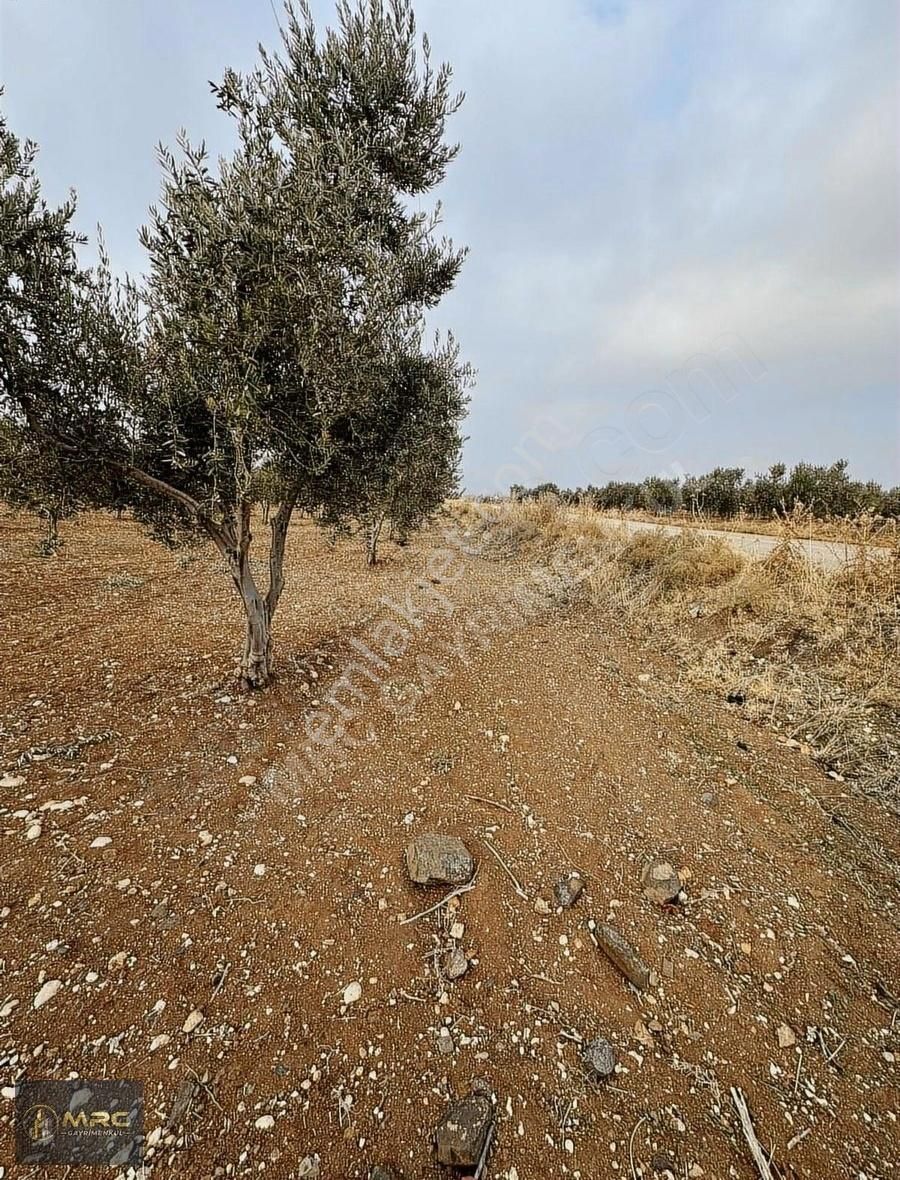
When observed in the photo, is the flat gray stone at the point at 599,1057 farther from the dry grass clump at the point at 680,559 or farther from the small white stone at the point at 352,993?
the dry grass clump at the point at 680,559

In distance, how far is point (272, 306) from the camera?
4074 millimetres

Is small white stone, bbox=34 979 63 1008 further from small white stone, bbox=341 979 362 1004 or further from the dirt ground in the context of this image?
small white stone, bbox=341 979 362 1004

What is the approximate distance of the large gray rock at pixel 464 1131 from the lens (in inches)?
82.7

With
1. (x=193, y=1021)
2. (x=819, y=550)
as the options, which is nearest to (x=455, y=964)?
(x=193, y=1021)

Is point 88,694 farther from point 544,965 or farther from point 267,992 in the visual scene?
point 544,965

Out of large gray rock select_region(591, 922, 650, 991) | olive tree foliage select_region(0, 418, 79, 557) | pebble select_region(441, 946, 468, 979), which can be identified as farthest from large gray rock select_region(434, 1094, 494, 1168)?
olive tree foliage select_region(0, 418, 79, 557)

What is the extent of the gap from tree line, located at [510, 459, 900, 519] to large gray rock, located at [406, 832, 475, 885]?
1626cm

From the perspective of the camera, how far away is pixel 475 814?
13.6 ft

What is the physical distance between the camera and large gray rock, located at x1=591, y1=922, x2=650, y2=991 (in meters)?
2.91

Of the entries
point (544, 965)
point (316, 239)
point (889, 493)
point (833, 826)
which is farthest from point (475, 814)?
point (889, 493)

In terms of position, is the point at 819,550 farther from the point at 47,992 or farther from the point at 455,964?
the point at 47,992

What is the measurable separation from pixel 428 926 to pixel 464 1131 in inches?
41.7

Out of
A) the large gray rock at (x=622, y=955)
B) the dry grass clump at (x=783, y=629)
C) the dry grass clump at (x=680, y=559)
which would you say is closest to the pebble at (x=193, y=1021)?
the large gray rock at (x=622, y=955)

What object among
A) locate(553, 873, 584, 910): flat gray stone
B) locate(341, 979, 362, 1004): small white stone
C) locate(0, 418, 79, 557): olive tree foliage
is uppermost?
locate(0, 418, 79, 557): olive tree foliage
